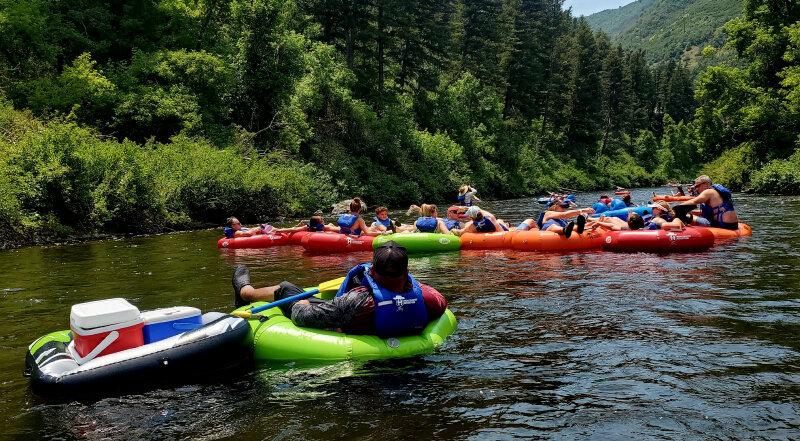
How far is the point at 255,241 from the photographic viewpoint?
12758mm

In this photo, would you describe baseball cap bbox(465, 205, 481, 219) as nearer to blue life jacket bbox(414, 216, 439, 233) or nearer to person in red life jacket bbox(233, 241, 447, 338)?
blue life jacket bbox(414, 216, 439, 233)

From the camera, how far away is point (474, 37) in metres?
42.5

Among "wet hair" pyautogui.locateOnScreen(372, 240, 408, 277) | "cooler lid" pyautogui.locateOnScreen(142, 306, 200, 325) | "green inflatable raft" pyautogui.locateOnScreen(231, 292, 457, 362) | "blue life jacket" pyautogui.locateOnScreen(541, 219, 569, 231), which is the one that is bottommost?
"green inflatable raft" pyautogui.locateOnScreen(231, 292, 457, 362)

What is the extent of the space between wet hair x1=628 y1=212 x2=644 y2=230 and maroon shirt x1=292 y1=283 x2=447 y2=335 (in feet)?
25.1

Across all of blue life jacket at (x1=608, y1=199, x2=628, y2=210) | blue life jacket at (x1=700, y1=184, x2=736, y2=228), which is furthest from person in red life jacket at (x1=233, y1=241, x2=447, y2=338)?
blue life jacket at (x1=608, y1=199, x2=628, y2=210)

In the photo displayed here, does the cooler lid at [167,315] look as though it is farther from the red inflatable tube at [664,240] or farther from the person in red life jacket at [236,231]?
the person in red life jacket at [236,231]

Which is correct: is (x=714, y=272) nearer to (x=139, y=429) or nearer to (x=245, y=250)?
(x=139, y=429)

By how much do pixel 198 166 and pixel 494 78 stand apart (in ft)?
98.6

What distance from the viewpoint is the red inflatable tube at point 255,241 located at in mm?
12633

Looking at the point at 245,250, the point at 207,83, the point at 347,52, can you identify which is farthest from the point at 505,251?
the point at 347,52

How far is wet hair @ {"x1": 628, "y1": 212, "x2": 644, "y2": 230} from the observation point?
10.9m

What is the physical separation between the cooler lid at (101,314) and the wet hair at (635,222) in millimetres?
9241

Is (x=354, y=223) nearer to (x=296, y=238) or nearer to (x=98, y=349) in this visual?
(x=296, y=238)

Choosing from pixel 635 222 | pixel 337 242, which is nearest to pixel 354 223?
pixel 337 242
